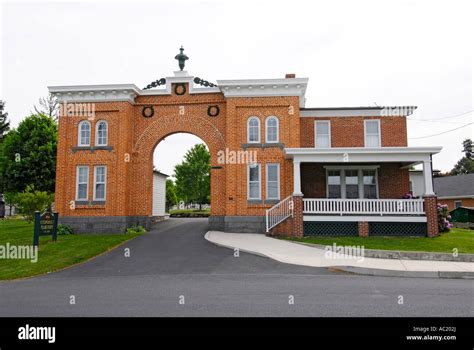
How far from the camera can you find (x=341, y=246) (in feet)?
45.9

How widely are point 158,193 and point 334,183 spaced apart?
13822 mm

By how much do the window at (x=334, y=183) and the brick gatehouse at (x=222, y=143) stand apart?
6 cm

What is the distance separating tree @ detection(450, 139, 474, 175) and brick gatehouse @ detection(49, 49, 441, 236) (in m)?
56.7

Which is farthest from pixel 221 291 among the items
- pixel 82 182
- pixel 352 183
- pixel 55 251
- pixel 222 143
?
pixel 82 182

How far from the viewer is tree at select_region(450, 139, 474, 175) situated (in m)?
66.4

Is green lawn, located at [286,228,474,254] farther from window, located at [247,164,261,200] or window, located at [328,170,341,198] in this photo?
window, located at [328,170,341,198]

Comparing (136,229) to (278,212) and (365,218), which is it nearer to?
(278,212)

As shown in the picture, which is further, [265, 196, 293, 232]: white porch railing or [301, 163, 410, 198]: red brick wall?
[301, 163, 410, 198]: red brick wall

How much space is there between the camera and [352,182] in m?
19.9

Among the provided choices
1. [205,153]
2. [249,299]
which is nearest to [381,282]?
[249,299]

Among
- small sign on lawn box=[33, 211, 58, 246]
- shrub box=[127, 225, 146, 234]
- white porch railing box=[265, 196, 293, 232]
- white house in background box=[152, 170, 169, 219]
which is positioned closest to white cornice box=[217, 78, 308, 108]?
white porch railing box=[265, 196, 293, 232]

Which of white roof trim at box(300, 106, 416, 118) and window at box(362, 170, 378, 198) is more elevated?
white roof trim at box(300, 106, 416, 118)
